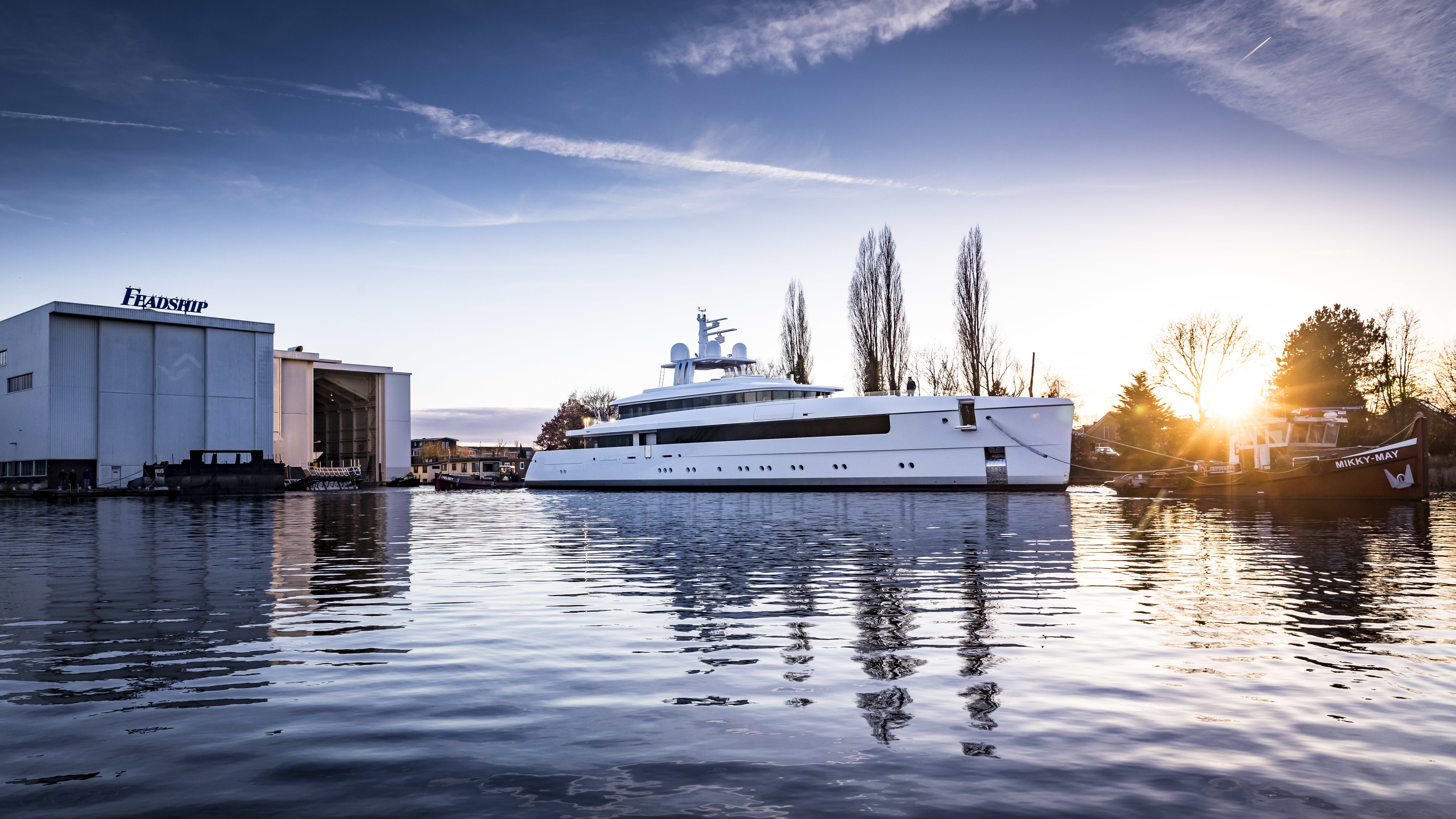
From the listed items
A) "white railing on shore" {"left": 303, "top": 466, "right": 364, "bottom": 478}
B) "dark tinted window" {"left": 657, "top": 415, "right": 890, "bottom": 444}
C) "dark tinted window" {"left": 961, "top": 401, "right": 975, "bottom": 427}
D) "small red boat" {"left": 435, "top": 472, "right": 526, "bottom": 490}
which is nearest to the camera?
"dark tinted window" {"left": 961, "top": 401, "right": 975, "bottom": 427}

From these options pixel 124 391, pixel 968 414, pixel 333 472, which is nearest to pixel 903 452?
pixel 968 414

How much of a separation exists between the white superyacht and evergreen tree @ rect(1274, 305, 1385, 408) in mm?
24174

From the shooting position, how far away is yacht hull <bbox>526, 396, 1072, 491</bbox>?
36.3 m

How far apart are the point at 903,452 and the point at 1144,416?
26420 millimetres

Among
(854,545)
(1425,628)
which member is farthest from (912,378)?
(1425,628)

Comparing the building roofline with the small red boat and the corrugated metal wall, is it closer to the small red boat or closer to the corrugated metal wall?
the corrugated metal wall

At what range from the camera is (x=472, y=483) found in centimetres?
7388

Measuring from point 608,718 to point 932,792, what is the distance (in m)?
1.90

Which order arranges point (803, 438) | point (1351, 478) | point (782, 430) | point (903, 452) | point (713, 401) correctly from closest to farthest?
point (1351, 478) < point (903, 452) < point (803, 438) < point (782, 430) < point (713, 401)

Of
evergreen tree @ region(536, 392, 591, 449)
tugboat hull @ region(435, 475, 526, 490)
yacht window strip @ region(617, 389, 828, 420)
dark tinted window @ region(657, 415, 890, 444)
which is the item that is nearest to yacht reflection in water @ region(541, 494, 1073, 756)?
dark tinted window @ region(657, 415, 890, 444)

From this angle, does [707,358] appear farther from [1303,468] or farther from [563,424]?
[563,424]

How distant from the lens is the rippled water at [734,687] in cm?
378

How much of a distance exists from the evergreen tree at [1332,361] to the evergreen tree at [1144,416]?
657 cm

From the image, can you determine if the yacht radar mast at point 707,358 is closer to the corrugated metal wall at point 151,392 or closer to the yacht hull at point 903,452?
the yacht hull at point 903,452
